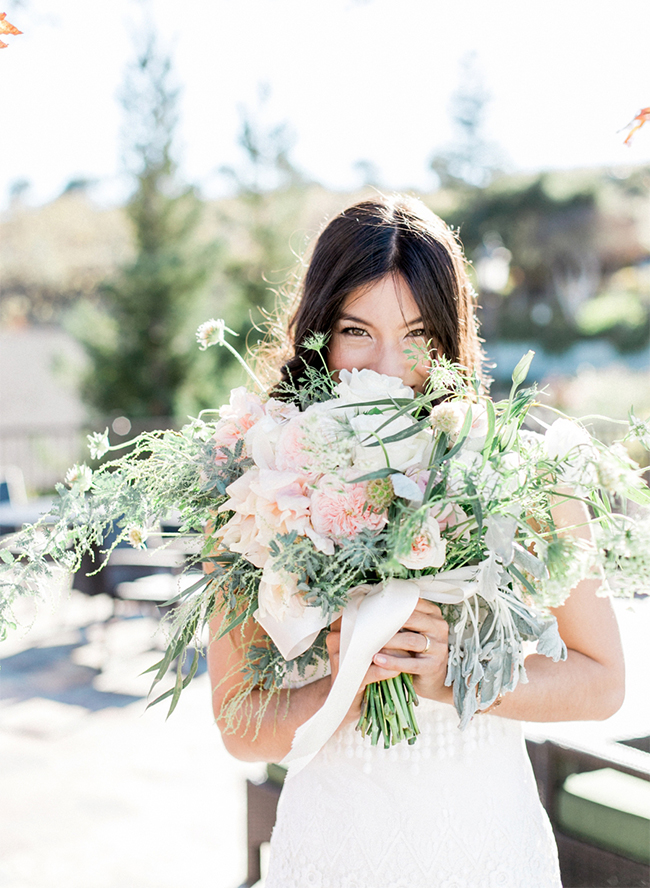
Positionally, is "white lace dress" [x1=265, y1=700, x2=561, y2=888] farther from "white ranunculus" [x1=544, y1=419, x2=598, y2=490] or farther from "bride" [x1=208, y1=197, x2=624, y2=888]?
"white ranunculus" [x1=544, y1=419, x2=598, y2=490]

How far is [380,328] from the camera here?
1.45m

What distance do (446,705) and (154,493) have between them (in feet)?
1.97

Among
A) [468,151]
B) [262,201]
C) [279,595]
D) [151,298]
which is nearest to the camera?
[279,595]

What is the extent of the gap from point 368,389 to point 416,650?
379 millimetres

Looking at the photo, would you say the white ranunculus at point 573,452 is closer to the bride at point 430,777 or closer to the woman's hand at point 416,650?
the bride at point 430,777

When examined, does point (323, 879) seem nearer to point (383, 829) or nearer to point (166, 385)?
point (383, 829)

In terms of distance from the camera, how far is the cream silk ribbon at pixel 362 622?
3.48ft

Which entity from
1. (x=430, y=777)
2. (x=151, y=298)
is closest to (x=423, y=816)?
(x=430, y=777)

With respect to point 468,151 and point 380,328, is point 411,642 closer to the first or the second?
point 380,328

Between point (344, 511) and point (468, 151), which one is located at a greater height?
point (468, 151)

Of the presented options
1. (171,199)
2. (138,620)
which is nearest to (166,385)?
(171,199)

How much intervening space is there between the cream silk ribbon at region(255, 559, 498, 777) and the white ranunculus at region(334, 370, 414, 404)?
256mm

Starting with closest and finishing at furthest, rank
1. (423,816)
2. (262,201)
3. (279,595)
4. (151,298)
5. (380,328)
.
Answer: (279,595) < (423,816) < (380,328) < (151,298) < (262,201)

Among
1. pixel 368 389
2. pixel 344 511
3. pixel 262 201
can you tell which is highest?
pixel 262 201
